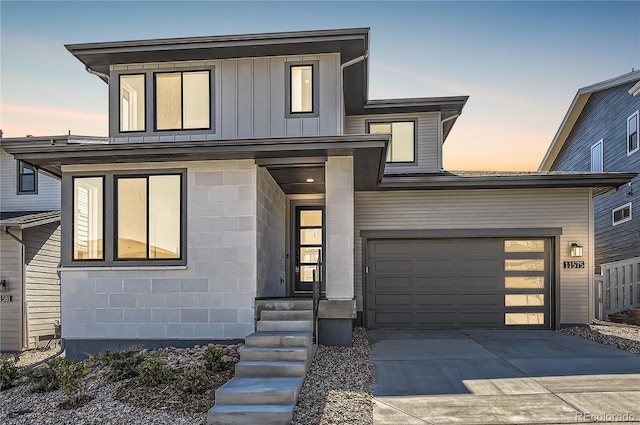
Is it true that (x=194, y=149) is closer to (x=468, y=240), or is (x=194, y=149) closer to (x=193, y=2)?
(x=193, y=2)

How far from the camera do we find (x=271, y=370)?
623 centimetres

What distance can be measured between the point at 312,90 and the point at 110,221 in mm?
4001

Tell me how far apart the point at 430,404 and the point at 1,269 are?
12.0 m

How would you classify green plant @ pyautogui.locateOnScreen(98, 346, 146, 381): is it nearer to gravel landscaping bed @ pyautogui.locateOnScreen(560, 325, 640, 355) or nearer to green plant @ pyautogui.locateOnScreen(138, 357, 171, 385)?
green plant @ pyautogui.locateOnScreen(138, 357, 171, 385)

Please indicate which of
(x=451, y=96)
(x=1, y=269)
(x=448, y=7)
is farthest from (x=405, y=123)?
(x=1, y=269)

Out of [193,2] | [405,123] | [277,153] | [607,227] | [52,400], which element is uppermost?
[193,2]

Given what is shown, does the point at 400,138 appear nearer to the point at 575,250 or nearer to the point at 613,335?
the point at 575,250

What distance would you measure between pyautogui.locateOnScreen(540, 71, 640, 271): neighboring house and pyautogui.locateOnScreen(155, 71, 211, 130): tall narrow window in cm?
1032

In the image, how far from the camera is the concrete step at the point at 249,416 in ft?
16.6

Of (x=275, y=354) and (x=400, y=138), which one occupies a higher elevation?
(x=400, y=138)

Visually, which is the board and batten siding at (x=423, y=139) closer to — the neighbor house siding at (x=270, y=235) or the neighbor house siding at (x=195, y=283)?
the neighbor house siding at (x=270, y=235)

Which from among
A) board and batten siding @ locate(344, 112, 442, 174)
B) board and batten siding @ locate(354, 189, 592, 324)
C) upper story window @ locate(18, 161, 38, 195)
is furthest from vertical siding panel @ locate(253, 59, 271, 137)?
upper story window @ locate(18, 161, 38, 195)

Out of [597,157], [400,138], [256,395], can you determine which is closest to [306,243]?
[400,138]

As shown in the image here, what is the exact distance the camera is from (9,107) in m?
14.5
